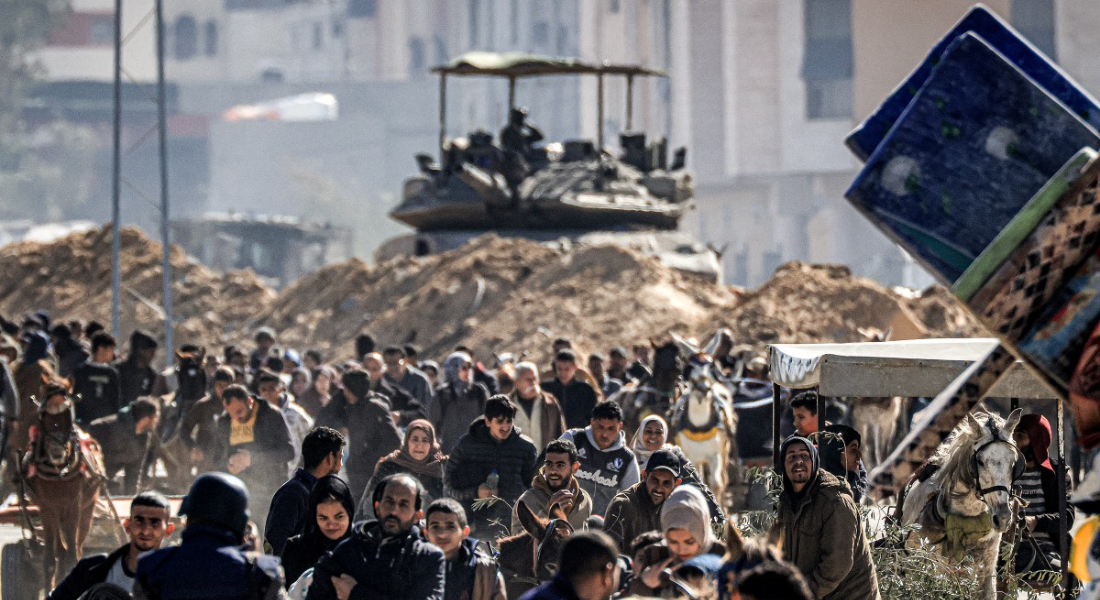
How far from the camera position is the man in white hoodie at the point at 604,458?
36.3 feet

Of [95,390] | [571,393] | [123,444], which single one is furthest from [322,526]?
[95,390]

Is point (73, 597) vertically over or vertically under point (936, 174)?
under

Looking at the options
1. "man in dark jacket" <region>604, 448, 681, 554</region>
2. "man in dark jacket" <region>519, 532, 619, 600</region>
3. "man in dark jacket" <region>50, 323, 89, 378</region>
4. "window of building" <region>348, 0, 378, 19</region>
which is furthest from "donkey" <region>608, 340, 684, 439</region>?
"window of building" <region>348, 0, 378, 19</region>

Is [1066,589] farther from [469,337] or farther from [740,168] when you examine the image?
[740,168]

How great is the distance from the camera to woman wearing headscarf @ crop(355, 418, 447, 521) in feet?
37.4

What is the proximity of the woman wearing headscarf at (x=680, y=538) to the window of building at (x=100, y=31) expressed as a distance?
112621mm

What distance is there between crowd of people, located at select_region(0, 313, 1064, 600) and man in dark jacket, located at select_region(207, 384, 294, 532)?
13mm

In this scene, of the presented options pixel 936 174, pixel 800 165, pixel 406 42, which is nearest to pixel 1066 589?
pixel 936 174

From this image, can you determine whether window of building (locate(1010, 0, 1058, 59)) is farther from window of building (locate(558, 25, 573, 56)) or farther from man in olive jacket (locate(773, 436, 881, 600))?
man in olive jacket (locate(773, 436, 881, 600))

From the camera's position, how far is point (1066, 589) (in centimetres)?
932

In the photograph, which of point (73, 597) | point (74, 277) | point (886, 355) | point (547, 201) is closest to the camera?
point (73, 597)

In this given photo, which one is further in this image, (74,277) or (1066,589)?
(74,277)

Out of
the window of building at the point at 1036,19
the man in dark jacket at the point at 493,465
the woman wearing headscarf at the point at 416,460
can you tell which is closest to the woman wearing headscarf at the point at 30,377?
the woman wearing headscarf at the point at 416,460

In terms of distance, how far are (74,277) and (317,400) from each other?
21727 mm
